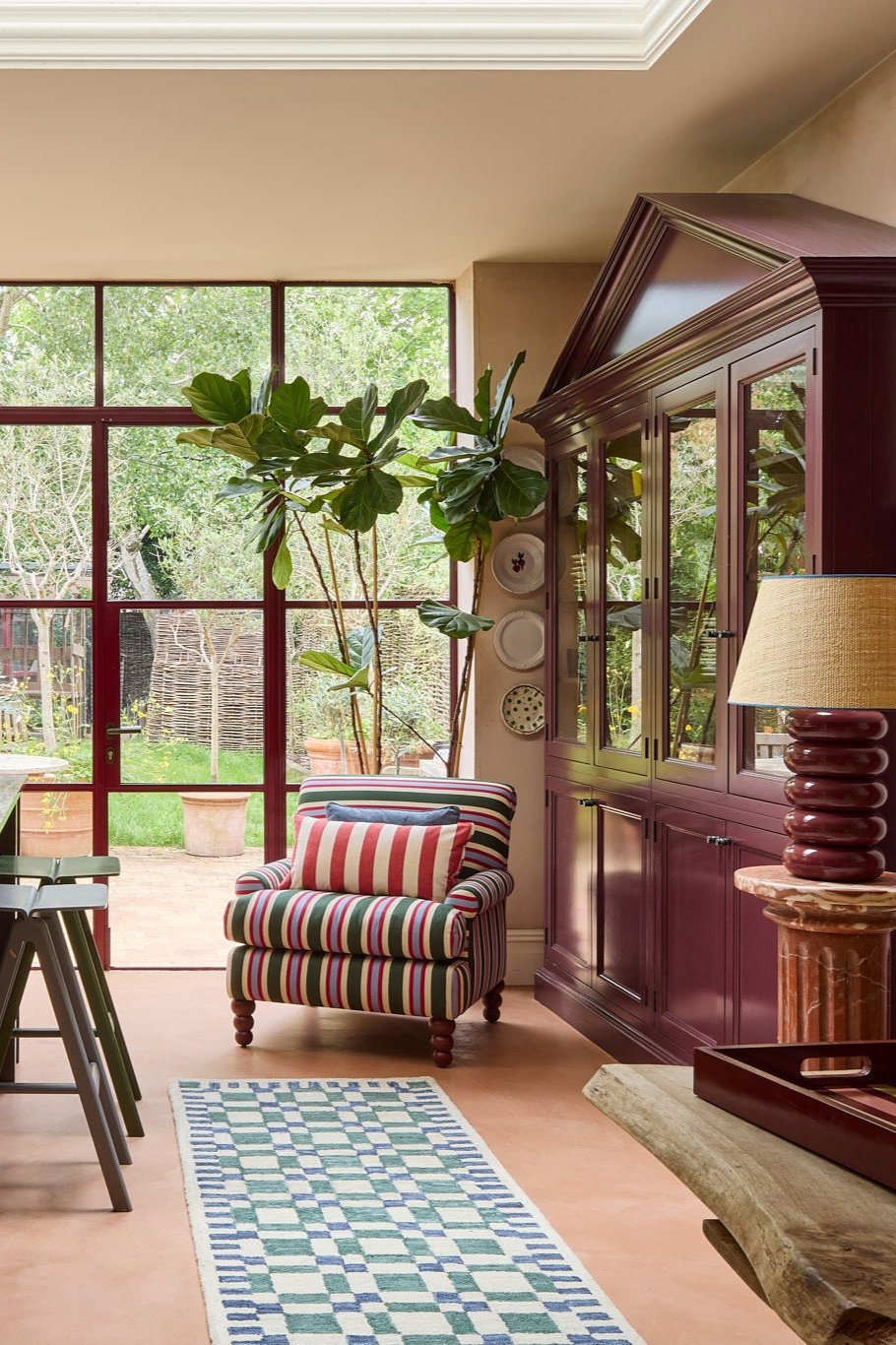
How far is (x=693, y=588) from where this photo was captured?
3969mm

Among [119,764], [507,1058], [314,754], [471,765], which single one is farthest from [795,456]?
[119,764]

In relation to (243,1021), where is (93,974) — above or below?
above

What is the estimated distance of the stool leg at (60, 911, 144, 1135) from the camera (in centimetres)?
373

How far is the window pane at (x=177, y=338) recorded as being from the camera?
6.00m

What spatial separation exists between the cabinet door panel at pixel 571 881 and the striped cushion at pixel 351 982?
58cm

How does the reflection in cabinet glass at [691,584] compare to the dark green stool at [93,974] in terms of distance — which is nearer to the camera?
the dark green stool at [93,974]

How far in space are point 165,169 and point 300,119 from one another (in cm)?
68

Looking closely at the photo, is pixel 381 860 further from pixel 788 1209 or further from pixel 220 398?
pixel 788 1209

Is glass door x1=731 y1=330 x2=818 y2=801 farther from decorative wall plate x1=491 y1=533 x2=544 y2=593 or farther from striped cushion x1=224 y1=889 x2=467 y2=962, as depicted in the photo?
decorative wall plate x1=491 y1=533 x2=544 y2=593

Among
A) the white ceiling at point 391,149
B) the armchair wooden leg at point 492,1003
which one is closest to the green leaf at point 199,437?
the white ceiling at point 391,149

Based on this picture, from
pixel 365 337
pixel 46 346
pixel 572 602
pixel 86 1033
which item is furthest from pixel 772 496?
pixel 46 346

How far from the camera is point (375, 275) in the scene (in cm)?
601

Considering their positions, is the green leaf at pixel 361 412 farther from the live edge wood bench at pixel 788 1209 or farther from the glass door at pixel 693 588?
the live edge wood bench at pixel 788 1209

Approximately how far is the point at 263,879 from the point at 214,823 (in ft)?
4.40
